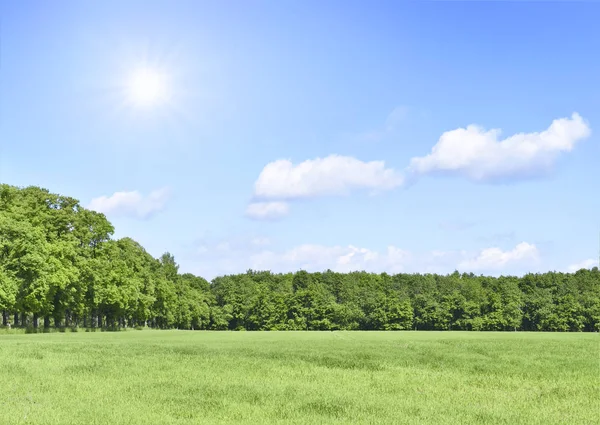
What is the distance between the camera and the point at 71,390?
18.6 metres

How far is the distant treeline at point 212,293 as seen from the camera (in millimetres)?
72875

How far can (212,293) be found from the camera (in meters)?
182

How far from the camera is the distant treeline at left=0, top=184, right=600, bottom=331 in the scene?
239 feet

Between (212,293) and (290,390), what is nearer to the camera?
(290,390)

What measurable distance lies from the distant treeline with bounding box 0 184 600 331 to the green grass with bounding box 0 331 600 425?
4632 cm

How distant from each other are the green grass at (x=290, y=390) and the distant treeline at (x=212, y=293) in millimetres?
46319

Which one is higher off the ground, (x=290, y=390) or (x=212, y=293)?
(x=212, y=293)

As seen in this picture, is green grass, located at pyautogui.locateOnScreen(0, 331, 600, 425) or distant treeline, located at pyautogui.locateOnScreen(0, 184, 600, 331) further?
distant treeline, located at pyautogui.locateOnScreen(0, 184, 600, 331)

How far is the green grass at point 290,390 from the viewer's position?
1487cm

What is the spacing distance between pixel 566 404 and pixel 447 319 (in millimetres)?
143560

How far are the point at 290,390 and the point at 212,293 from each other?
547 feet

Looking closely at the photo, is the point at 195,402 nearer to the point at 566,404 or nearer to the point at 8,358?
the point at 566,404

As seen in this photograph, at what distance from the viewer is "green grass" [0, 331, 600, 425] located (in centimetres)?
1487

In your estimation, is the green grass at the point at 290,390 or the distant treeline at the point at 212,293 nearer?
the green grass at the point at 290,390
